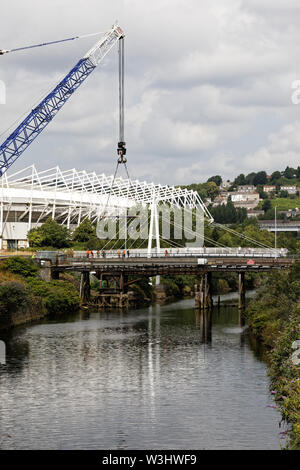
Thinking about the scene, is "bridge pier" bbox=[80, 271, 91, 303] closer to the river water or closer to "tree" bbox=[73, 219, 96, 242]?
the river water

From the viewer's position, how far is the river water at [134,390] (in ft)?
113

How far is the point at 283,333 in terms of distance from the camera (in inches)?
1759

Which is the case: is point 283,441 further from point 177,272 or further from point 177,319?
point 177,272

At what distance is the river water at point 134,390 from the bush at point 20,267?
1606 centimetres

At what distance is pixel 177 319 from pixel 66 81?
4117 centimetres

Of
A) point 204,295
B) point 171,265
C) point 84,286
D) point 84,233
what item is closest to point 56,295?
point 84,286

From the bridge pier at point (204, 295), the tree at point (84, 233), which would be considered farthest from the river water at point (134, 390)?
the tree at point (84, 233)

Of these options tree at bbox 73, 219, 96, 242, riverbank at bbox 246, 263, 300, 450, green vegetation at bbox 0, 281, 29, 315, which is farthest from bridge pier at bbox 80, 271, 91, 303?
tree at bbox 73, 219, 96, 242

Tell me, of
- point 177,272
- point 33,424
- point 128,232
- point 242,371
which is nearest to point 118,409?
point 33,424

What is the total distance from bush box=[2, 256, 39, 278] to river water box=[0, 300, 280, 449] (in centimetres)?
1606

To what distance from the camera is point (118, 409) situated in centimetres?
3916

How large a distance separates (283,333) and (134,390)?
9366 millimetres

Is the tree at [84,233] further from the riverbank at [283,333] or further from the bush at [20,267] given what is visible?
the riverbank at [283,333]

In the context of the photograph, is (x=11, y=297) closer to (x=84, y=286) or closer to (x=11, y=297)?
(x=11, y=297)
